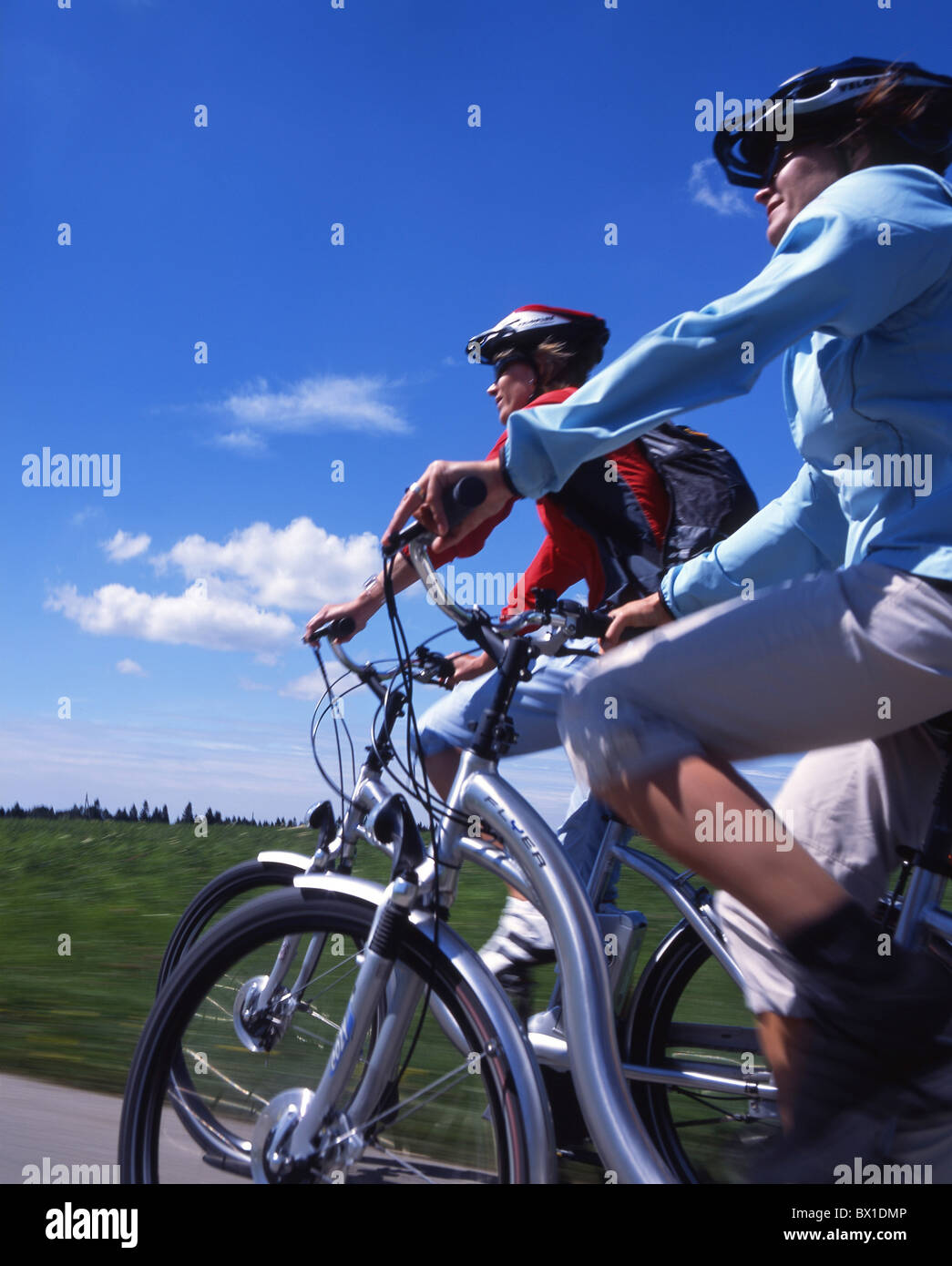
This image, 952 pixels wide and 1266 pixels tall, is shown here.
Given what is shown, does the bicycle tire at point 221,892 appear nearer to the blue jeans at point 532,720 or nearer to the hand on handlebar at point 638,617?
the blue jeans at point 532,720

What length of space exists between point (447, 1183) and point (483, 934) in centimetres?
260

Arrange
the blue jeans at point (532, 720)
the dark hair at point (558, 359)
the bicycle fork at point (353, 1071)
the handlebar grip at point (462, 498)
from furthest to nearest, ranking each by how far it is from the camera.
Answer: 1. the dark hair at point (558, 359)
2. the blue jeans at point (532, 720)
3. the bicycle fork at point (353, 1071)
4. the handlebar grip at point (462, 498)

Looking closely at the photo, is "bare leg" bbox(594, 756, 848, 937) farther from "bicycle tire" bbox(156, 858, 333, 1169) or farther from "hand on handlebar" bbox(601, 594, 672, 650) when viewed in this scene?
"bicycle tire" bbox(156, 858, 333, 1169)

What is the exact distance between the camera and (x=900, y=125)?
1.72 m

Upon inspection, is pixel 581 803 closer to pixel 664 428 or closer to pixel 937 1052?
pixel 664 428

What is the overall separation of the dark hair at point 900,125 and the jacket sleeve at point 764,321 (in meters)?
0.23

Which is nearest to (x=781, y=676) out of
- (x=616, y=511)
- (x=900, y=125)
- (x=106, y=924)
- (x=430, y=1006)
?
(x=430, y=1006)

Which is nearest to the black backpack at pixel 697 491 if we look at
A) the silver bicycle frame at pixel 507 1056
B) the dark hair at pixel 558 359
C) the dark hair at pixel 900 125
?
the dark hair at pixel 558 359

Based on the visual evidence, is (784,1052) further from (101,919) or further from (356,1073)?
(101,919)

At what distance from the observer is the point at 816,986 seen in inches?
58.8

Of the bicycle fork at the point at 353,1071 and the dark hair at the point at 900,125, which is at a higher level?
the dark hair at the point at 900,125

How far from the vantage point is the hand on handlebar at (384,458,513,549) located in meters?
1.56

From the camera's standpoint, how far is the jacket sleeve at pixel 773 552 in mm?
2066

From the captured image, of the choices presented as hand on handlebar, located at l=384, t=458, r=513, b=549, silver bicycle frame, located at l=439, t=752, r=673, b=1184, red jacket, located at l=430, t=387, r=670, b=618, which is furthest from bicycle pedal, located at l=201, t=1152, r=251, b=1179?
red jacket, located at l=430, t=387, r=670, b=618
